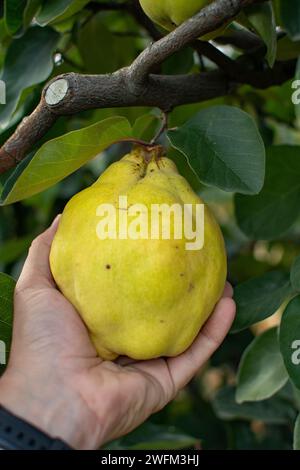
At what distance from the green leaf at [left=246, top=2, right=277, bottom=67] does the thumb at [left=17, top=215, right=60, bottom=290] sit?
0.41 metres

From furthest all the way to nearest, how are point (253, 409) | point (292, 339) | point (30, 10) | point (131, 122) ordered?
point (253, 409) → point (131, 122) → point (30, 10) → point (292, 339)

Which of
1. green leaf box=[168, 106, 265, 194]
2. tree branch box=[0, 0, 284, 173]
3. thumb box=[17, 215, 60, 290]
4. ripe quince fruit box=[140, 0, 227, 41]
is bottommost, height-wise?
thumb box=[17, 215, 60, 290]

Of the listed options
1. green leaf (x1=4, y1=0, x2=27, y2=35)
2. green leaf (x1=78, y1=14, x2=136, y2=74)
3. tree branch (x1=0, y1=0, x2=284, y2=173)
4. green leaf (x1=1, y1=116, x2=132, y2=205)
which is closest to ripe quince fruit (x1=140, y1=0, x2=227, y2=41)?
tree branch (x1=0, y1=0, x2=284, y2=173)

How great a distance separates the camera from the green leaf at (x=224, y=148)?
3.04ft

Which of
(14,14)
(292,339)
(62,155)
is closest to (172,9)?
(62,155)

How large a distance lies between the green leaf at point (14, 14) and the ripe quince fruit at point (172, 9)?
0.29 meters

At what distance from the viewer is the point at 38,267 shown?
3.45 ft

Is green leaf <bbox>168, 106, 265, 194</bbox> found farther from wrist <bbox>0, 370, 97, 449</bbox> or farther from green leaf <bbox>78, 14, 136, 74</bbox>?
green leaf <bbox>78, 14, 136, 74</bbox>

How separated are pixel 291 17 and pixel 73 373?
21.3 inches

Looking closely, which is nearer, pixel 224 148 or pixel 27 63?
pixel 224 148

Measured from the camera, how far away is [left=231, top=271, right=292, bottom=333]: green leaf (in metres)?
1.12

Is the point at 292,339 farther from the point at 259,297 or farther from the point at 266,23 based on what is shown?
the point at 266,23

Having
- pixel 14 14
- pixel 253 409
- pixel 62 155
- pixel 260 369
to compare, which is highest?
pixel 14 14
